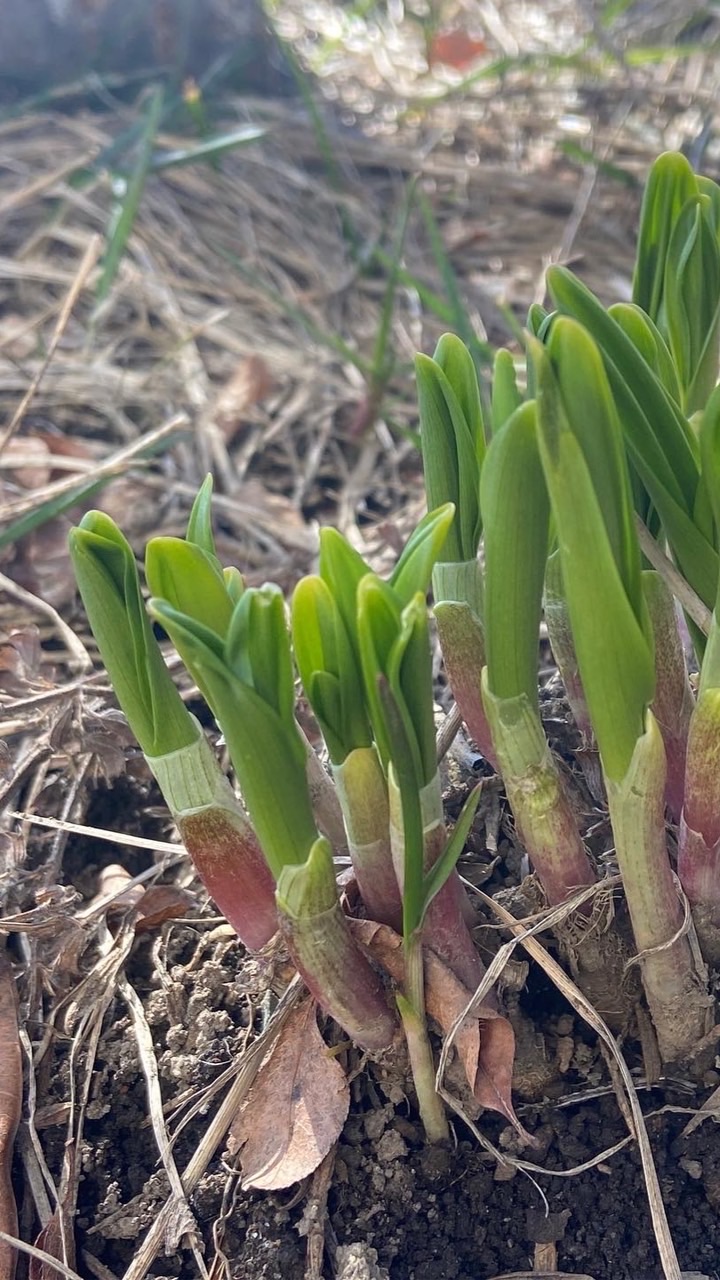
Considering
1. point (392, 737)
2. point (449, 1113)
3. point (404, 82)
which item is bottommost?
point (449, 1113)

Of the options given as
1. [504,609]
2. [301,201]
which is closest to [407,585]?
[504,609]

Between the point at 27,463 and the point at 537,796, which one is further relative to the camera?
the point at 27,463

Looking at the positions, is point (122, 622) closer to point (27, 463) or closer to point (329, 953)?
point (329, 953)

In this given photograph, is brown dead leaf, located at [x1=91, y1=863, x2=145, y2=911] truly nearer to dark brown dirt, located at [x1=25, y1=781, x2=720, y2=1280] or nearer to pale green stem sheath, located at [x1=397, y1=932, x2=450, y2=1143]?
dark brown dirt, located at [x1=25, y1=781, x2=720, y2=1280]

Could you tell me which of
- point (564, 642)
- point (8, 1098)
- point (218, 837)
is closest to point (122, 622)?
point (218, 837)

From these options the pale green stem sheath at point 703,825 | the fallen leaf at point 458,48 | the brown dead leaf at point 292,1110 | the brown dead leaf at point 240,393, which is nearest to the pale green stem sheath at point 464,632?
the pale green stem sheath at point 703,825

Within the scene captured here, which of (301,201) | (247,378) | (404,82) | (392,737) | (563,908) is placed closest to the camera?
(392,737)

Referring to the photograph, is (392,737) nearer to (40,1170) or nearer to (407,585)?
(407,585)
